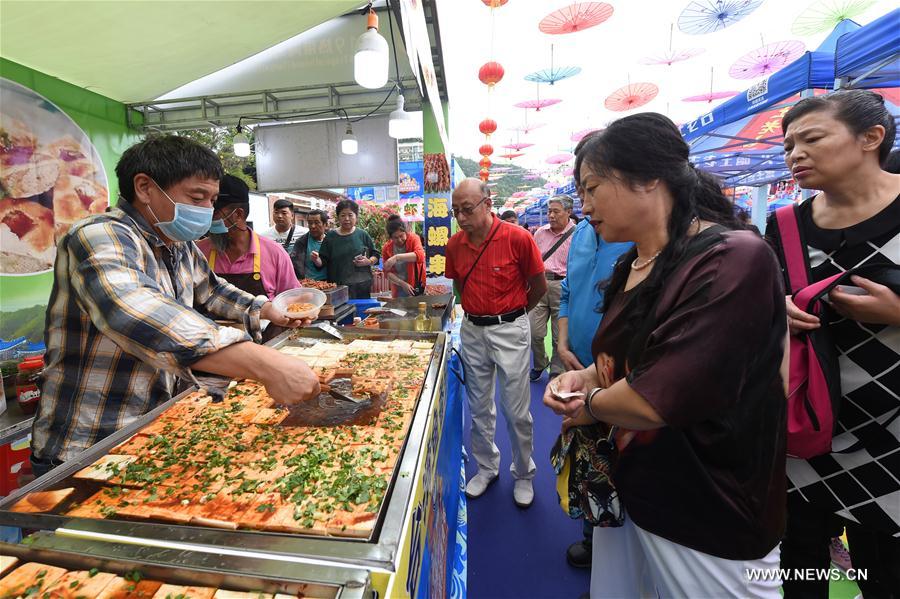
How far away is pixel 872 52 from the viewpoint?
292cm

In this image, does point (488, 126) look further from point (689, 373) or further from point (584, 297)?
point (689, 373)

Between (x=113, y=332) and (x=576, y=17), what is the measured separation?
20.9ft

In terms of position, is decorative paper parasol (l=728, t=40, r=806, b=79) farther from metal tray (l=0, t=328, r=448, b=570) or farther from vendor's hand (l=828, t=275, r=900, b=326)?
metal tray (l=0, t=328, r=448, b=570)

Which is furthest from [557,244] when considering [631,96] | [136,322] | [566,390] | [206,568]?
[631,96]

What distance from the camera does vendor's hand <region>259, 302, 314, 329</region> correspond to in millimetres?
2100

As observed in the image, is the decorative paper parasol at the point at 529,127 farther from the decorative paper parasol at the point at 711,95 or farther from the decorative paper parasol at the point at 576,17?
the decorative paper parasol at the point at 576,17

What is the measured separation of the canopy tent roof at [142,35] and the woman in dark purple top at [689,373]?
14.2ft

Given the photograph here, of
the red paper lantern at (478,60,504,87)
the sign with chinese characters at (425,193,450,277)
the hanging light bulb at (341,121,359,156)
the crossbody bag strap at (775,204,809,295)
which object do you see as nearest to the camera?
the crossbody bag strap at (775,204,809,295)

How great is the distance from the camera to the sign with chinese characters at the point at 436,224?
Result: 24.4ft

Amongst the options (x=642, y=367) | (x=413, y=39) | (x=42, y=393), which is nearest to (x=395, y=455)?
(x=642, y=367)

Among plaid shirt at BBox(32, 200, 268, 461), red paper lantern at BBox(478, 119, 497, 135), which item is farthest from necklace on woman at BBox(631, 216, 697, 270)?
red paper lantern at BBox(478, 119, 497, 135)

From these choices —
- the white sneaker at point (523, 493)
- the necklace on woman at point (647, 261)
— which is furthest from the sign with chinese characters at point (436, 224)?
the necklace on woman at point (647, 261)

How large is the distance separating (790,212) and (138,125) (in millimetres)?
8547

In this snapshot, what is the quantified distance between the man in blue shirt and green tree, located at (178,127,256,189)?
23.7 ft
